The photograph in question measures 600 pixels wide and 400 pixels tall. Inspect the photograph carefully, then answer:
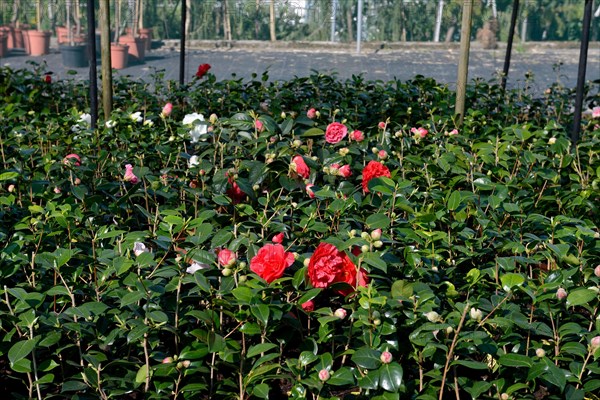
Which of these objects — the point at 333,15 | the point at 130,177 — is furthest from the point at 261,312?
the point at 333,15

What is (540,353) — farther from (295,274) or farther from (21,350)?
→ (21,350)

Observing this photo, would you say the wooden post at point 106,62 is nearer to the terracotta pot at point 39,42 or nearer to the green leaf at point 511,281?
the green leaf at point 511,281

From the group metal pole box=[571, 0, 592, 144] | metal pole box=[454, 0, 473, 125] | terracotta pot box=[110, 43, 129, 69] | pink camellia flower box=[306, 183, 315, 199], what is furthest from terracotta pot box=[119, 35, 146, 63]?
pink camellia flower box=[306, 183, 315, 199]

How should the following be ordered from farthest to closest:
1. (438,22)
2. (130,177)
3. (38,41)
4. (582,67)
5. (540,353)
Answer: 1. (438,22)
2. (38,41)
3. (582,67)
4. (130,177)
5. (540,353)

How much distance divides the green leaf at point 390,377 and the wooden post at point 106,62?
2835 millimetres

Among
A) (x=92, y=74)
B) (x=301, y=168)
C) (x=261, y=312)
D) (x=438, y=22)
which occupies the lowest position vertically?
(x=261, y=312)

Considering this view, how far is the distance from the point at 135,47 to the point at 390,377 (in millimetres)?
12113

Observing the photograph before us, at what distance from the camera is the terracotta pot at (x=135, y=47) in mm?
12898

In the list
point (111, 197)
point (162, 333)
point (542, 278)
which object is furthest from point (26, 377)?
point (542, 278)

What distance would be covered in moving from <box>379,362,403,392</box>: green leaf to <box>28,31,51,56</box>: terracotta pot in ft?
43.2

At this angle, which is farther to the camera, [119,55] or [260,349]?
[119,55]

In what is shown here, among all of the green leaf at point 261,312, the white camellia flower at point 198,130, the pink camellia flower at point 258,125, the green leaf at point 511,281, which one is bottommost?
the green leaf at point 261,312

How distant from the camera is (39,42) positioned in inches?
543

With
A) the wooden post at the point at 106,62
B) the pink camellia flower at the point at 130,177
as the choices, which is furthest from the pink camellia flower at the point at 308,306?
the wooden post at the point at 106,62
